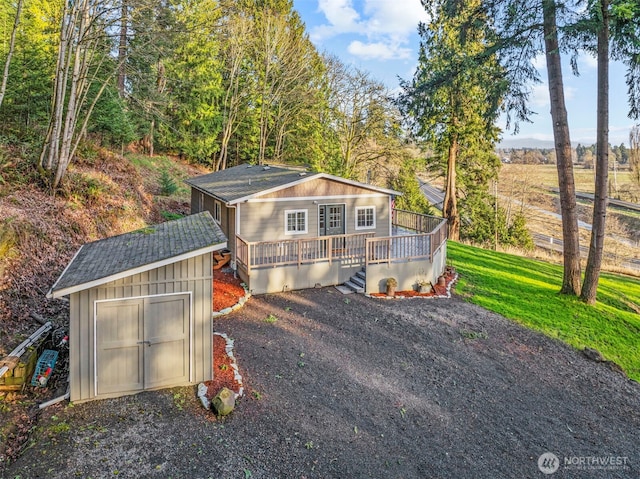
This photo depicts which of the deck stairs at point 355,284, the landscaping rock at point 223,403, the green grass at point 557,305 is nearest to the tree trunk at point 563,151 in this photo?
the green grass at point 557,305

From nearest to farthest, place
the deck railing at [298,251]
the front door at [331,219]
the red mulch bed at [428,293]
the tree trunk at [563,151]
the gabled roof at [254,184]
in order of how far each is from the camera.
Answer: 1. the deck railing at [298,251]
2. the red mulch bed at [428,293]
3. the tree trunk at [563,151]
4. the gabled roof at [254,184]
5. the front door at [331,219]

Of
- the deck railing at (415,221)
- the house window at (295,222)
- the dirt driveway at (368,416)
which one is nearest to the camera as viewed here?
the dirt driveway at (368,416)

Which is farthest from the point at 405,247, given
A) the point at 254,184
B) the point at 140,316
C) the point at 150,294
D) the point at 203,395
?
the point at 140,316

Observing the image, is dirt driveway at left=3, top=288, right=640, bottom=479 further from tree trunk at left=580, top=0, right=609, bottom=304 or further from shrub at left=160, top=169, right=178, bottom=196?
shrub at left=160, top=169, right=178, bottom=196

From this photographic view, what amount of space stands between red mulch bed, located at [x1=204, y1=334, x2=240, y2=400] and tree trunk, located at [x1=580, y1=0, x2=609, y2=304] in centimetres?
1151

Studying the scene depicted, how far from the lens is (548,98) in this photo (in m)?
12.7

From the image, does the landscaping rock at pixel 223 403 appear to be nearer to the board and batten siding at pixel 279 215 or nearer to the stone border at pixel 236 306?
the stone border at pixel 236 306

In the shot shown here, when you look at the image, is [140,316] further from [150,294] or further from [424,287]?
[424,287]

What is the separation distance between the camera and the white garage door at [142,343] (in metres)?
5.94

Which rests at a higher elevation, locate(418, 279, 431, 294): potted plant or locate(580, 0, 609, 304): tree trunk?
locate(580, 0, 609, 304): tree trunk

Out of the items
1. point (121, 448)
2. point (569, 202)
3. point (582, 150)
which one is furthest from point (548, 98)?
point (582, 150)

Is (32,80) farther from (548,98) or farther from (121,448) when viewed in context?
(548,98)

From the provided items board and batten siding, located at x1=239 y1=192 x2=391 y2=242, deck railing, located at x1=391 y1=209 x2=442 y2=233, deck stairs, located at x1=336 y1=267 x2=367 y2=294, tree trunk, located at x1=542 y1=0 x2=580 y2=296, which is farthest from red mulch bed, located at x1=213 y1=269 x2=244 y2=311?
tree trunk, located at x1=542 y1=0 x2=580 y2=296

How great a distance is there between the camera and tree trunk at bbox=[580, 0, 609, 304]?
1119 cm
